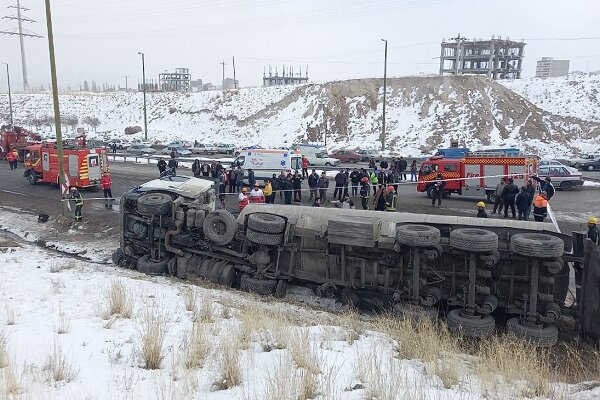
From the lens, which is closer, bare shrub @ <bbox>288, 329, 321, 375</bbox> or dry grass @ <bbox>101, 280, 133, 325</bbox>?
bare shrub @ <bbox>288, 329, 321, 375</bbox>

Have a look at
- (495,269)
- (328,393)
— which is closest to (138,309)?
(328,393)

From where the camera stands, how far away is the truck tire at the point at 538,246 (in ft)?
25.1

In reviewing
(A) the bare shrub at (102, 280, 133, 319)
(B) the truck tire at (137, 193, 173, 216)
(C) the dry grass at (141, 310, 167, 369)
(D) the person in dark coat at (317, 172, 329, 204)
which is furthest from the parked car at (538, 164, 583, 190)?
(C) the dry grass at (141, 310, 167, 369)

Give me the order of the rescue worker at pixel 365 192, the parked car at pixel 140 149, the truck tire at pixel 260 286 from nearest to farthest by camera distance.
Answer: the truck tire at pixel 260 286
the rescue worker at pixel 365 192
the parked car at pixel 140 149

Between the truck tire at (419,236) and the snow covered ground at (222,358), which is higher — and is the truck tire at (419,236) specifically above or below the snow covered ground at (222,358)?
above

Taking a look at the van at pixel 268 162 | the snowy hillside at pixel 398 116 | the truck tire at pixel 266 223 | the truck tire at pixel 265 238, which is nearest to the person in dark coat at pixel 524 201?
the truck tire at pixel 266 223

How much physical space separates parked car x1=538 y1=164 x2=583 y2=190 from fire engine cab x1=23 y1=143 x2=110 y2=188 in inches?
862

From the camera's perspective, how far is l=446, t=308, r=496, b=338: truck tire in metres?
7.86

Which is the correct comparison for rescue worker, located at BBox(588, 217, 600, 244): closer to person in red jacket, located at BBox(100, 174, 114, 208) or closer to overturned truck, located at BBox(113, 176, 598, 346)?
overturned truck, located at BBox(113, 176, 598, 346)

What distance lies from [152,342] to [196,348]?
473 mm

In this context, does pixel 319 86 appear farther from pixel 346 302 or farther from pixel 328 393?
pixel 328 393

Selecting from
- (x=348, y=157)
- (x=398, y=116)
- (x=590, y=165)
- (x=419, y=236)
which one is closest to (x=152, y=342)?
(x=419, y=236)

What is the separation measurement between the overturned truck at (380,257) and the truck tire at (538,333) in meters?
0.02

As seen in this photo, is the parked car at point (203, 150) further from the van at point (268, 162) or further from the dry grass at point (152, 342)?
the dry grass at point (152, 342)
